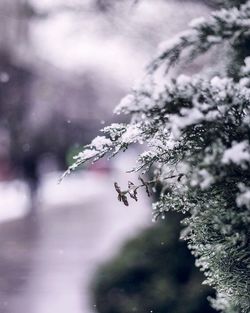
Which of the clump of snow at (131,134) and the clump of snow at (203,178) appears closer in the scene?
the clump of snow at (203,178)

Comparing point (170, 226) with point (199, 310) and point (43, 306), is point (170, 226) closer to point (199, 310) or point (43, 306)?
point (199, 310)

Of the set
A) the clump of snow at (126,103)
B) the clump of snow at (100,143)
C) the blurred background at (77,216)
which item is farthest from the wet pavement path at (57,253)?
the clump of snow at (126,103)

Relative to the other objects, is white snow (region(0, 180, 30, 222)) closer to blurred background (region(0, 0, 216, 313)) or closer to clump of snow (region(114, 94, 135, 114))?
blurred background (region(0, 0, 216, 313))

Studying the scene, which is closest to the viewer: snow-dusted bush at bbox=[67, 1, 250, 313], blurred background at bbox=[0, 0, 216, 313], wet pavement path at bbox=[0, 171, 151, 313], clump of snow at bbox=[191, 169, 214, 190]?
clump of snow at bbox=[191, 169, 214, 190]

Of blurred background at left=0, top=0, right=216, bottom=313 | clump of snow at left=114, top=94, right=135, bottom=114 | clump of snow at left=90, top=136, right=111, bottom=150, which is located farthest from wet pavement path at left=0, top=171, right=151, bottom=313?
clump of snow at left=114, top=94, right=135, bottom=114

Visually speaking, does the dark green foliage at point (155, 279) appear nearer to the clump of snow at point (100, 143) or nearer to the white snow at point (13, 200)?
the clump of snow at point (100, 143)
